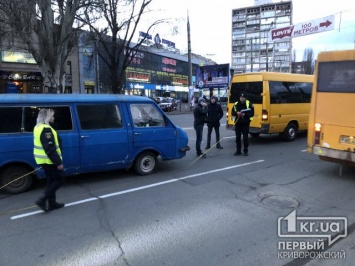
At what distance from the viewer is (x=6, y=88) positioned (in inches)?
1246

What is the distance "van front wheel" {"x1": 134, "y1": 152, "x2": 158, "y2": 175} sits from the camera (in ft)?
22.9

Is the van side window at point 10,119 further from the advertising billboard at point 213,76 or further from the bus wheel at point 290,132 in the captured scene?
the advertising billboard at point 213,76

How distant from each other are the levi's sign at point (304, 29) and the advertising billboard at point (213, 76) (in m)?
11.6

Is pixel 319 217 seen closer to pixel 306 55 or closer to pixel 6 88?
pixel 6 88

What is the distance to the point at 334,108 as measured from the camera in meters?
6.54

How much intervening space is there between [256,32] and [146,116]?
395 ft

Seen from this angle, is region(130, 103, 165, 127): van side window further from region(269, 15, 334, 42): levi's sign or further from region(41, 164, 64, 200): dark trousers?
region(269, 15, 334, 42): levi's sign

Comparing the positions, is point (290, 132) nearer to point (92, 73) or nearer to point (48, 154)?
point (48, 154)

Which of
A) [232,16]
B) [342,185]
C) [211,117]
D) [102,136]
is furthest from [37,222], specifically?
[232,16]

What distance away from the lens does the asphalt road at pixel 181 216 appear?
359cm

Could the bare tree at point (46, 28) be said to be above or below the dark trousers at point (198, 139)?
above

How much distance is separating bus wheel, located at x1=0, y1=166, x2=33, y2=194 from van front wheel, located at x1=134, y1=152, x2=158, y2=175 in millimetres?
2160

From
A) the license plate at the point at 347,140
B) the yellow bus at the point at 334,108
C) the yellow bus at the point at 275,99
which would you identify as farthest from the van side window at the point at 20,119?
the yellow bus at the point at 275,99

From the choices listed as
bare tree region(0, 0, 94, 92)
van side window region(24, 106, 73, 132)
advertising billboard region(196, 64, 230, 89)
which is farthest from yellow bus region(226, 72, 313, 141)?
advertising billboard region(196, 64, 230, 89)
